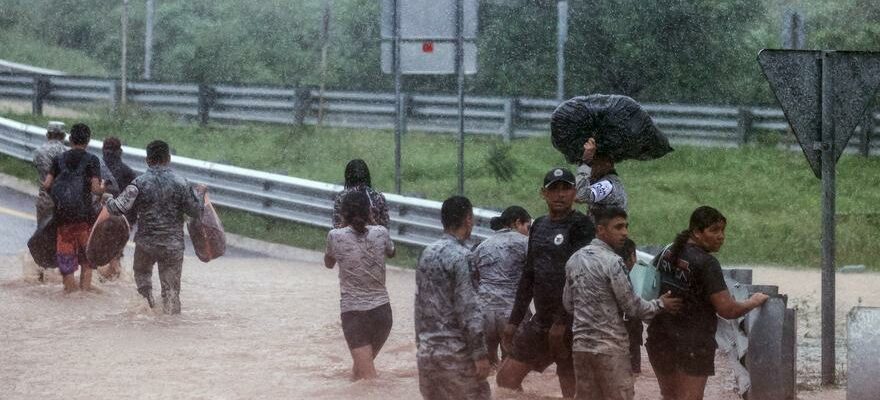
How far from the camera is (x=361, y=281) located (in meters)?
11.1

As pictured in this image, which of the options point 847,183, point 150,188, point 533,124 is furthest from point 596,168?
point 533,124

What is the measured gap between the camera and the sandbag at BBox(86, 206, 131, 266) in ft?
48.3

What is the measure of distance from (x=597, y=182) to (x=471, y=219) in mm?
1247

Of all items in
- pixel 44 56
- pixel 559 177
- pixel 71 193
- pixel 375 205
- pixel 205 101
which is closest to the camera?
pixel 559 177

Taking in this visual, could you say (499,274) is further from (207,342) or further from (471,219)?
(207,342)

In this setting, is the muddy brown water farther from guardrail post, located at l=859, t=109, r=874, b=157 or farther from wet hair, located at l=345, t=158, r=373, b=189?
guardrail post, located at l=859, t=109, r=874, b=157

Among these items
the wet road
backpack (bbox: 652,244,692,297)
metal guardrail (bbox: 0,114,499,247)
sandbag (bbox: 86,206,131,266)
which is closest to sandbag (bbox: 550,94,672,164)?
backpack (bbox: 652,244,692,297)

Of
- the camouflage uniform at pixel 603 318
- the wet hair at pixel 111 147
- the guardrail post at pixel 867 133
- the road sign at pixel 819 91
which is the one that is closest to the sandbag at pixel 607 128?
the road sign at pixel 819 91

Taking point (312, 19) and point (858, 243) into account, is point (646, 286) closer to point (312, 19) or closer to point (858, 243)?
point (858, 243)

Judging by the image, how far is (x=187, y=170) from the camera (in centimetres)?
2225

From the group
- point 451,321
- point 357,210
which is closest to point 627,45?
point 357,210

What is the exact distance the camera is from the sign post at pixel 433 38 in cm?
1816

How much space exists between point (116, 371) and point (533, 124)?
18.6 m

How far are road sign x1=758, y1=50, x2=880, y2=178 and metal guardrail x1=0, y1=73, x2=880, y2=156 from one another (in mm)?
18011
